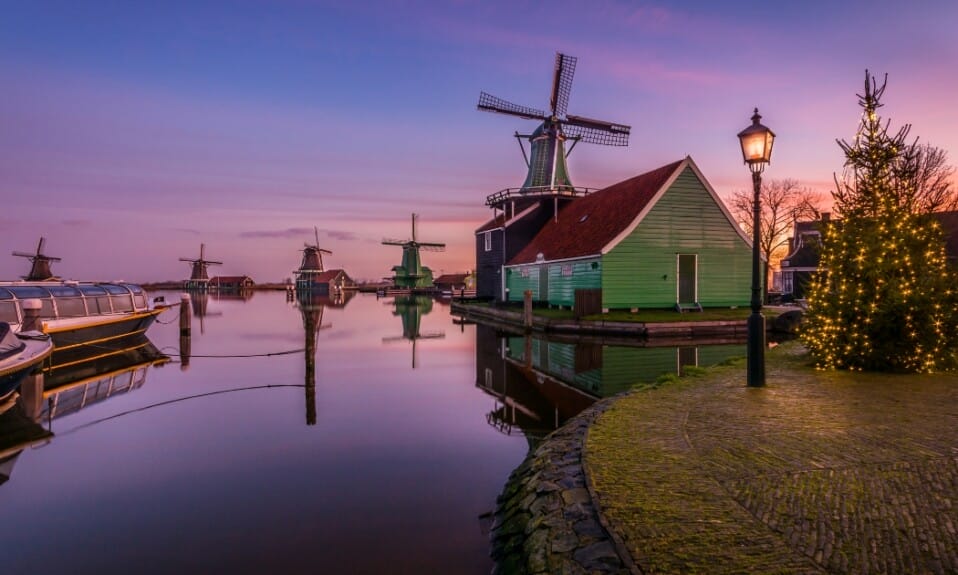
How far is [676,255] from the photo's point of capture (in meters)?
25.4

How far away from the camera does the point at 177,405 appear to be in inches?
481

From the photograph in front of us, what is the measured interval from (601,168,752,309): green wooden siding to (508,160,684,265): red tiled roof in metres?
0.84

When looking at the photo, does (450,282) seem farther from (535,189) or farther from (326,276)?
(535,189)

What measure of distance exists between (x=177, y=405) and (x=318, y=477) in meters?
6.86

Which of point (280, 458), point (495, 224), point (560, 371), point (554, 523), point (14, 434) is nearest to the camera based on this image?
point (554, 523)

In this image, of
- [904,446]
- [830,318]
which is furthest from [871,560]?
[830,318]

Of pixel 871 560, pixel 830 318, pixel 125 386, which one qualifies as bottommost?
pixel 125 386

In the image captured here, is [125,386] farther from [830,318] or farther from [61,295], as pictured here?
[830,318]

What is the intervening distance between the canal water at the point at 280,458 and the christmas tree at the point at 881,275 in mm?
4381

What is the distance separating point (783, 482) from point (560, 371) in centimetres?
1014

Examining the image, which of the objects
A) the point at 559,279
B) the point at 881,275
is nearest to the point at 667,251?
the point at 559,279

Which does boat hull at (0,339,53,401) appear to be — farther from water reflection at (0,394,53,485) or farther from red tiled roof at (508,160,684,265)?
red tiled roof at (508,160,684,265)

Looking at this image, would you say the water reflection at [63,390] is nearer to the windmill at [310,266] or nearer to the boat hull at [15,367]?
the boat hull at [15,367]

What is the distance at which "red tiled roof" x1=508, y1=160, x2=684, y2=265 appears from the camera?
25.6 metres
